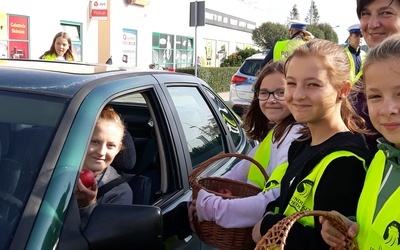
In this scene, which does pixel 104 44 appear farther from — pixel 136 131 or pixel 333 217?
pixel 333 217

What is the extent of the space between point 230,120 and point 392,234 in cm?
247

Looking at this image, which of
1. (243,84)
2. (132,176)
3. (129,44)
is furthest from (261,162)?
(129,44)

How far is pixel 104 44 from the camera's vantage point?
20.6 metres

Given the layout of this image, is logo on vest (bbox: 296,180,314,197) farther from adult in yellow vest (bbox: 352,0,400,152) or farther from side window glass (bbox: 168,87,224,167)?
side window glass (bbox: 168,87,224,167)

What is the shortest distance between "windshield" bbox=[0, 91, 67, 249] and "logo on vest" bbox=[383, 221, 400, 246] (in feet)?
3.53

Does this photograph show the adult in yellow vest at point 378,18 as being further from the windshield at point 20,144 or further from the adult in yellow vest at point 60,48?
the adult in yellow vest at point 60,48

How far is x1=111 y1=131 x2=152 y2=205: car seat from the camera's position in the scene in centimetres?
246

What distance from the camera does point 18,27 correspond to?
49.5 feet

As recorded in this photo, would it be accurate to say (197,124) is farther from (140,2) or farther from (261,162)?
(140,2)

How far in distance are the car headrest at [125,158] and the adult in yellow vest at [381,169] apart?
1397mm

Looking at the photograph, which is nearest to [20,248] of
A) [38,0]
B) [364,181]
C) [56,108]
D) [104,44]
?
[56,108]

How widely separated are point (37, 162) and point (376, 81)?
1.11 m

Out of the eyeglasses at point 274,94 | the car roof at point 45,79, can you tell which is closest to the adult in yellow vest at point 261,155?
the eyeglasses at point 274,94

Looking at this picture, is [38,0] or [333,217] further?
[38,0]
